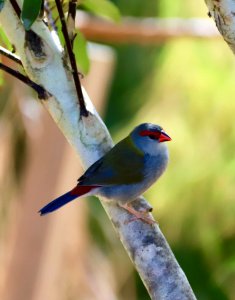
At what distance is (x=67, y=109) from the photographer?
2.98 feet

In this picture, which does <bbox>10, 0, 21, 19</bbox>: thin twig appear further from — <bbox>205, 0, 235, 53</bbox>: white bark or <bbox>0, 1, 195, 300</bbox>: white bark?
<bbox>205, 0, 235, 53</bbox>: white bark

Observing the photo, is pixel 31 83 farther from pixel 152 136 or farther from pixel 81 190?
pixel 152 136

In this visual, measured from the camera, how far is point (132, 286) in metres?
3.07

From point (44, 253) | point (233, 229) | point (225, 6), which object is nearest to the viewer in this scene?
point (225, 6)

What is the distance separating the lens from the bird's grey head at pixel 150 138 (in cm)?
133

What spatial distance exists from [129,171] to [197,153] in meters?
1.32

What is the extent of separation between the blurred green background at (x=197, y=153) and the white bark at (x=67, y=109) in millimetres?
1536

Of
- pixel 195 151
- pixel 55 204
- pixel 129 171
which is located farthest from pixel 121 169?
pixel 195 151

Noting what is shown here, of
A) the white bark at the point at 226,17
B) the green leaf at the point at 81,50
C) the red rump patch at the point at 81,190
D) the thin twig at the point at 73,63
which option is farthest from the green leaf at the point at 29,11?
the red rump patch at the point at 81,190

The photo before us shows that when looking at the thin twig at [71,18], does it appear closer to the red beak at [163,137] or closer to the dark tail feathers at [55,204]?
the dark tail feathers at [55,204]

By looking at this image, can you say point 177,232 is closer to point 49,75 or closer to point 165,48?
point 165,48

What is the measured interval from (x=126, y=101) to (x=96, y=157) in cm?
217

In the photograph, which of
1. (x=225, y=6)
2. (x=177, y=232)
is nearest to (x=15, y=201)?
(x=177, y=232)

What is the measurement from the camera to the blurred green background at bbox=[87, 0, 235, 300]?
8.43 feet
